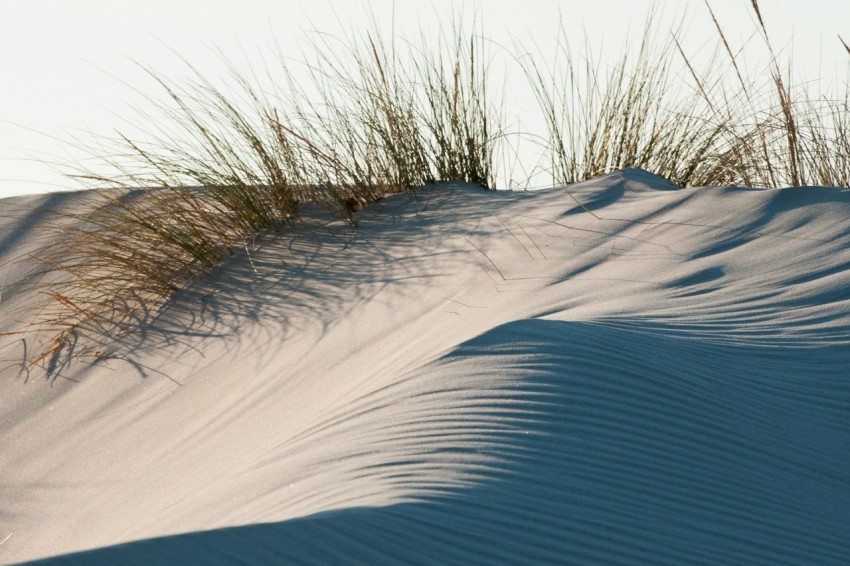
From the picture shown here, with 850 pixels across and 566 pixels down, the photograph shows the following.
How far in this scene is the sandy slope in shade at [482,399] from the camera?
144 centimetres

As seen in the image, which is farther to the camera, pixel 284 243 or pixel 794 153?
pixel 794 153

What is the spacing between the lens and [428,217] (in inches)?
139

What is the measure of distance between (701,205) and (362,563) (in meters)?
2.19

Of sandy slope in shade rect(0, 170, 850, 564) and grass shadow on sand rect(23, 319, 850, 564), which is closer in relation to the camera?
grass shadow on sand rect(23, 319, 850, 564)

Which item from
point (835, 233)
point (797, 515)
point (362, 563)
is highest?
point (835, 233)

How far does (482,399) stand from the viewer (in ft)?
5.88

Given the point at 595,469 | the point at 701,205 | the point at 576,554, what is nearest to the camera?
the point at 576,554

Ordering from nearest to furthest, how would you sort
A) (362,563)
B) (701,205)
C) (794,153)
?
(362,563)
(701,205)
(794,153)

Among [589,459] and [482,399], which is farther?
[482,399]

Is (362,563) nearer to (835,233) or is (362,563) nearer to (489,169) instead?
(835,233)

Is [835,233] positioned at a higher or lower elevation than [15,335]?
higher

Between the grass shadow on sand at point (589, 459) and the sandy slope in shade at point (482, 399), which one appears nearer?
the grass shadow on sand at point (589, 459)

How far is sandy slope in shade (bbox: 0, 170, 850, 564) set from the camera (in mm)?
1442

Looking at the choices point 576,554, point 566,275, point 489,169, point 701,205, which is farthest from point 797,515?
point 489,169
